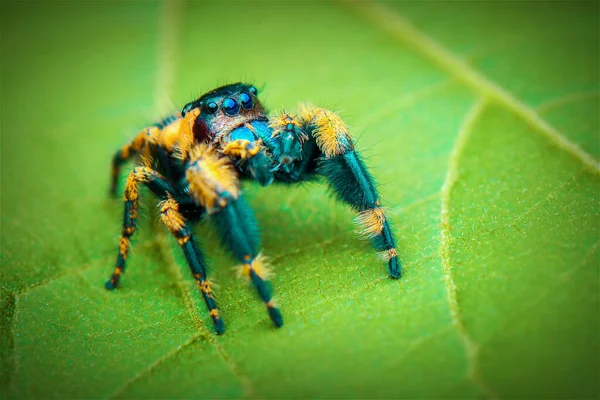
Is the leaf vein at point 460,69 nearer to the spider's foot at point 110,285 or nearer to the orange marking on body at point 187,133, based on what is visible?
the orange marking on body at point 187,133

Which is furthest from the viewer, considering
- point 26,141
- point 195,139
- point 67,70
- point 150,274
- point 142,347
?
point 67,70

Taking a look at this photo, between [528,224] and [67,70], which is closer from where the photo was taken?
A: [528,224]

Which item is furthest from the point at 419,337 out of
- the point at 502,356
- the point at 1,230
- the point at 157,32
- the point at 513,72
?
the point at 157,32

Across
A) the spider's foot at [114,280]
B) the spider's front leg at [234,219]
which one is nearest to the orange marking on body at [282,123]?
the spider's front leg at [234,219]

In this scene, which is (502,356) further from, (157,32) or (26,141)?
(157,32)

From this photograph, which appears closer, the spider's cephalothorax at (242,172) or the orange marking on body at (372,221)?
the spider's cephalothorax at (242,172)

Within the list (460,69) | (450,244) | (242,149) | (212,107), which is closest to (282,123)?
(242,149)
